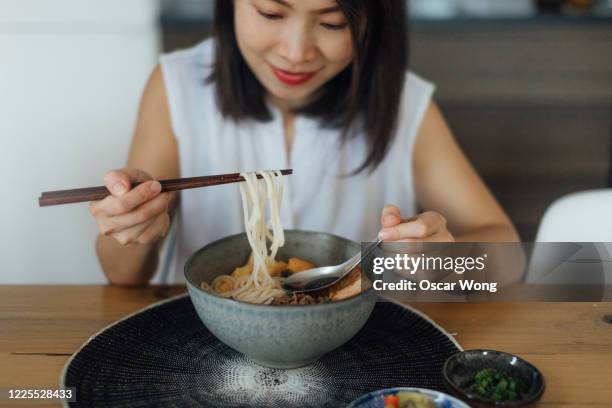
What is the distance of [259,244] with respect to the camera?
112 cm

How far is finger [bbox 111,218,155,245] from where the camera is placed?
1.09 meters

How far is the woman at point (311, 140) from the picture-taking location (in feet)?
4.80

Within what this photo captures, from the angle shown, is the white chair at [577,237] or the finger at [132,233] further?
the white chair at [577,237]

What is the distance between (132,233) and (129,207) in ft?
0.24

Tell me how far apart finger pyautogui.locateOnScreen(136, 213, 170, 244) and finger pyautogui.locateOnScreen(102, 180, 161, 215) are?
8cm

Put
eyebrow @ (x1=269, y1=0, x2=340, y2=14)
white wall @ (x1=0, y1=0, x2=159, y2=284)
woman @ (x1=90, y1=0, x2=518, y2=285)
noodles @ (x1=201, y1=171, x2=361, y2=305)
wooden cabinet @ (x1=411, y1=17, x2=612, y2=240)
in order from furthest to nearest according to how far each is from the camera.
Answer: wooden cabinet @ (x1=411, y1=17, x2=612, y2=240)
white wall @ (x1=0, y1=0, x2=159, y2=284)
woman @ (x1=90, y1=0, x2=518, y2=285)
eyebrow @ (x1=269, y1=0, x2=340, y2=14)
noodles @ (x1=201, y1=171, x2=361, y2=305)

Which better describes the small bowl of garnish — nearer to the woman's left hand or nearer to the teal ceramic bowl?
the teal ceramic bowl

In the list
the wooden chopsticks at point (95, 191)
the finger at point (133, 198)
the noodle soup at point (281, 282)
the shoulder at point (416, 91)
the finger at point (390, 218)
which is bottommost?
the noodle soup at point (281, 282)

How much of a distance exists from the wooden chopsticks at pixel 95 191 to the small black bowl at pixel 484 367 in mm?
444

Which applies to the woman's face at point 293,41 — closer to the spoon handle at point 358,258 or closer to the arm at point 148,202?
the arm at point 148,202

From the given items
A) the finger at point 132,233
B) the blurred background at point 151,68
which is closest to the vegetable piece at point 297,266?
the finger at point 132,233

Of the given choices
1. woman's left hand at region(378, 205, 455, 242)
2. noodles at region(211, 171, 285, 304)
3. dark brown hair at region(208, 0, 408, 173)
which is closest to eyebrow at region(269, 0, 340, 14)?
dark brown hair at region(208, 0, 408, 173)

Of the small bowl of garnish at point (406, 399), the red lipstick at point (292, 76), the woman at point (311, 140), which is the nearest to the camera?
the small bowl of garnish at point (406, 399)

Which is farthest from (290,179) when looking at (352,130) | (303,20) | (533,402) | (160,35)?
(160,35)
